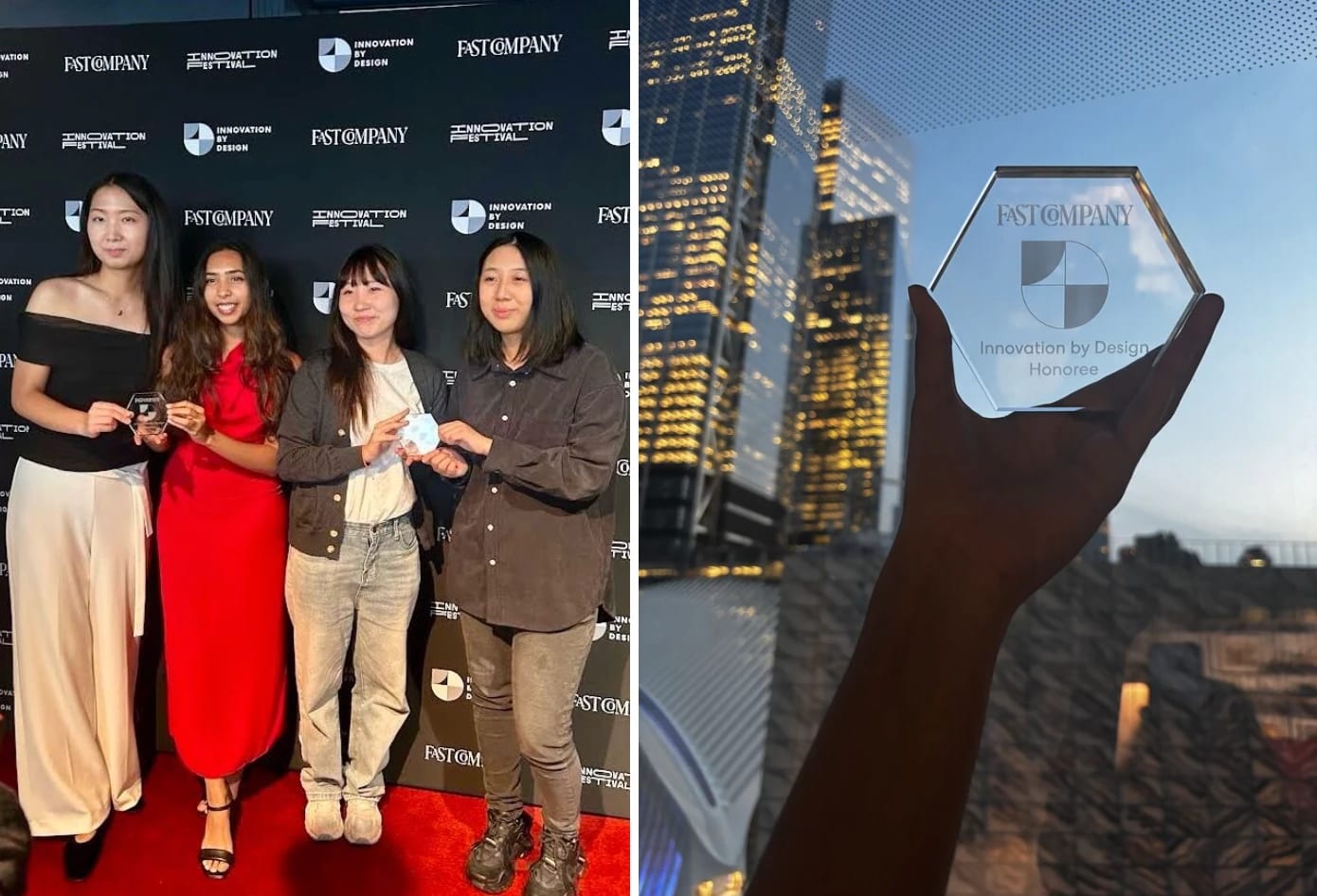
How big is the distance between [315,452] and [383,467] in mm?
150

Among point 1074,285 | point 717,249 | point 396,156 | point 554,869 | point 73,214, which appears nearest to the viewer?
point 1074,285

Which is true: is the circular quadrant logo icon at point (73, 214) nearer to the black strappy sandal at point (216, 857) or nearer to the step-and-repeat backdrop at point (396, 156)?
the step-and-repeat backdrop at point (396, 156)

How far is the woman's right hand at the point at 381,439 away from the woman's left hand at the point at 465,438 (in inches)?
4.0

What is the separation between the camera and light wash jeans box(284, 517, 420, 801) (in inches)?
81.1

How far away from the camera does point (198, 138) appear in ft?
7.35

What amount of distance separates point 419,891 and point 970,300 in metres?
1.79

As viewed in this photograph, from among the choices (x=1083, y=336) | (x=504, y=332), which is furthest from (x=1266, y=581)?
(x=504, y=332)

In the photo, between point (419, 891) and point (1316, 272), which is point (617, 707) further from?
point (1316, 272)

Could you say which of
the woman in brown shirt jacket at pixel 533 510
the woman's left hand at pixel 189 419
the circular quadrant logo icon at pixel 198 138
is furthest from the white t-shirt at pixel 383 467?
the circular quadrant logo icon at pixel 198 138

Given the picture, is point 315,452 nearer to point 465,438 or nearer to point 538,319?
point 465,438

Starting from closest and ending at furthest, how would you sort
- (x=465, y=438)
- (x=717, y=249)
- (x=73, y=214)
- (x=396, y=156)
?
(x=717, y=249), (x=465, y=438), (x=396, y=156), (x=73, y=214)

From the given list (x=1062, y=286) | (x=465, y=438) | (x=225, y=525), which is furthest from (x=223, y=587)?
(x=1062, y=286)

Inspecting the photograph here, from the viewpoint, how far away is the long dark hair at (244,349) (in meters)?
2.08

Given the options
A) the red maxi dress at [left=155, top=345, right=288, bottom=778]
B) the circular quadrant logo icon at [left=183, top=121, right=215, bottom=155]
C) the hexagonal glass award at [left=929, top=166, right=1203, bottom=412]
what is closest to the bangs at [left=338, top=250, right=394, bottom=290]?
the red maxi dress at [left=155, top=345, right=288, bottom=778]
